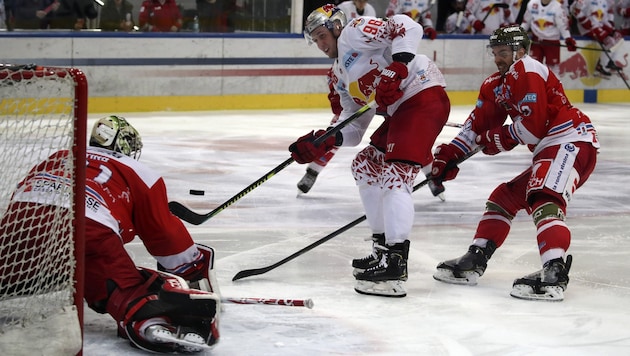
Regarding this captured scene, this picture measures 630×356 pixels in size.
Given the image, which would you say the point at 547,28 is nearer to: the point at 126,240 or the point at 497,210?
the point at 497,210

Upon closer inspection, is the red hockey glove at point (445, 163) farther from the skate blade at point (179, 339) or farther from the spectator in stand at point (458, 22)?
the spectator in stand at point (458, 22)

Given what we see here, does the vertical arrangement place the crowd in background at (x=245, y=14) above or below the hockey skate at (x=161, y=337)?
below

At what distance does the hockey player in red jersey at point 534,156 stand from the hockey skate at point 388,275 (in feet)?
0.96

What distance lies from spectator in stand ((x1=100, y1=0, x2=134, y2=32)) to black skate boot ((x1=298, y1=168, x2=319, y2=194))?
14.5ft

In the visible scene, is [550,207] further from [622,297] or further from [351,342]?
[351,342]

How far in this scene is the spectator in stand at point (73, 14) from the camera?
958 centimetres

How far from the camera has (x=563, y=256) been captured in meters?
3.79

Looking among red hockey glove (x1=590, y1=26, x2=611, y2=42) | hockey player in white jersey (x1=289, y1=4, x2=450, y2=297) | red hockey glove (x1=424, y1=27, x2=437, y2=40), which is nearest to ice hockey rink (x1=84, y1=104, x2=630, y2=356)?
hockey player in white jersey (x1=289, y1=4, x2=450, y2=297)

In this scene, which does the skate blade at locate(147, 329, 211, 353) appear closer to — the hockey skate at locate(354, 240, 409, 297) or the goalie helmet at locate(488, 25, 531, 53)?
the hockey skate at locate(354, 240, 409, 297)

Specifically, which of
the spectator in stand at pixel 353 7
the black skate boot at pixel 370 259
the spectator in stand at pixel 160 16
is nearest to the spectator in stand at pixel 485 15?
the spectator in stand at pixel 353 7

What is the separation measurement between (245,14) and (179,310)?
777 centimetres

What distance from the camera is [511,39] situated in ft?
12.9

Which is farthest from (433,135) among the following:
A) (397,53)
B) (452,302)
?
(452,302)

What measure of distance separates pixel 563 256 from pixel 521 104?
0.55 metres
